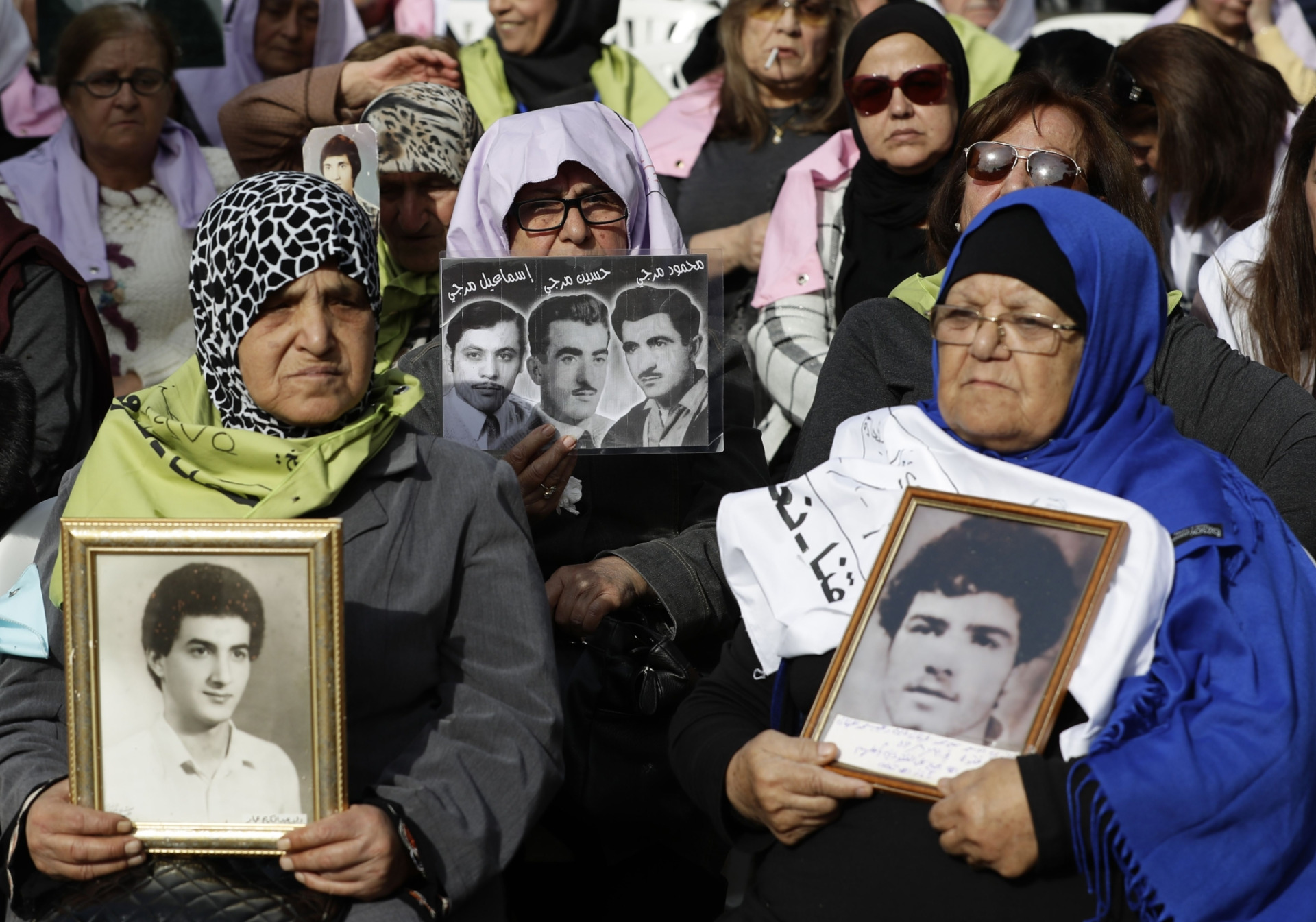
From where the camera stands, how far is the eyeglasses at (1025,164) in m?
3.39

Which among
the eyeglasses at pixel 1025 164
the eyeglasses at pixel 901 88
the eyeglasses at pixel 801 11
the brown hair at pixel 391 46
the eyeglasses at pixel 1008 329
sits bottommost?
the eyeglasses at pixel 1008 329

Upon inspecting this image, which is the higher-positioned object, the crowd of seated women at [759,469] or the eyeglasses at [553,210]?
the eyeglasses at [553,210]

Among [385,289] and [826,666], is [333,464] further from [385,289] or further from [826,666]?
[385,289]

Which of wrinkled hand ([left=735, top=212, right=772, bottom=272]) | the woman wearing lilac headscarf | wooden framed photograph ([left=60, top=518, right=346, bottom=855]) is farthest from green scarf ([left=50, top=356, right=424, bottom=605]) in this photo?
the woman wearing lilac headscarf

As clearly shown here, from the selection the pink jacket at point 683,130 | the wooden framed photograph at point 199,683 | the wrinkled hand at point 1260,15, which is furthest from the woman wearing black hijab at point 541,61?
the wooden framed photograph at point 199,683

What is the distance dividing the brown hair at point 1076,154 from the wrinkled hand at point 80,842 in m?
2.29

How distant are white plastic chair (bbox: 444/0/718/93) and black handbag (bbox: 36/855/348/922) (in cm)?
515

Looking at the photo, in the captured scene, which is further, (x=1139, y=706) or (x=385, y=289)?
(x=385, y=289)

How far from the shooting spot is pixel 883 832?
7.70ft

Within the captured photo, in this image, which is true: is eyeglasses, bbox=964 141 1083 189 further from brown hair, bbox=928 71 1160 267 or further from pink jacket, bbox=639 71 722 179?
pink jacket, bbox=639 71 722 179

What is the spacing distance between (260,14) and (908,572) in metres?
4.76

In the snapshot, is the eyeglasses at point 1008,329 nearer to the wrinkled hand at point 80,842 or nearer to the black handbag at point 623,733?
the black handbag at point 623,733

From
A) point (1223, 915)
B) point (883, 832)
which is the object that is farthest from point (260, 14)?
point (1223, 915)

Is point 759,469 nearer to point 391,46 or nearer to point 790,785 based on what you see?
point 790,785
